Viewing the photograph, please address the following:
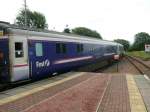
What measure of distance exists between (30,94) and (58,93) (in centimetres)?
107

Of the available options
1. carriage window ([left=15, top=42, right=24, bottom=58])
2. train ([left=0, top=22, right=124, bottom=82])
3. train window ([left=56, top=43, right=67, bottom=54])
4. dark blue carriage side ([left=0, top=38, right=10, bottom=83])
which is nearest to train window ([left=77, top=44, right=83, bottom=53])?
train ([left=0, top=22, right=124, bottom=82])

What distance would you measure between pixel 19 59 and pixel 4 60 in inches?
28.3

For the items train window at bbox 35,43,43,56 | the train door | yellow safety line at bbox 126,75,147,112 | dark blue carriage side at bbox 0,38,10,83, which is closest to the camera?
yellow safety line at bbox 126,75,147,112

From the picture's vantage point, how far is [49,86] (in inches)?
535

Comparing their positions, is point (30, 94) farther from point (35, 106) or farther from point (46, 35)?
point (46, 35)

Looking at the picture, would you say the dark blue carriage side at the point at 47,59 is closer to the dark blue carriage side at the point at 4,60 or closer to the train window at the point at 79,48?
the dark blue carriage side at the point at 4,60

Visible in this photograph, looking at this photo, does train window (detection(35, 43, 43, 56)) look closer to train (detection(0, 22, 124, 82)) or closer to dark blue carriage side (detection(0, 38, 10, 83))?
train (detection(0, 22, 124, 82))

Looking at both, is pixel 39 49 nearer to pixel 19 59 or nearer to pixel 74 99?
pixel 19 59

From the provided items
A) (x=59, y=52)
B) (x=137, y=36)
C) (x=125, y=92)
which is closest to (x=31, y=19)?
(x=59, y=52)

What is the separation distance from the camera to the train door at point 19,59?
12.5 meters

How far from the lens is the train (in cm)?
1243

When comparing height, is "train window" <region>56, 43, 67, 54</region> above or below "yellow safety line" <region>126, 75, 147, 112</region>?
above

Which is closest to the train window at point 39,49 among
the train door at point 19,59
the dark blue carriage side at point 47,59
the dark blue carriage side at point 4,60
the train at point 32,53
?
the train at point 32,53

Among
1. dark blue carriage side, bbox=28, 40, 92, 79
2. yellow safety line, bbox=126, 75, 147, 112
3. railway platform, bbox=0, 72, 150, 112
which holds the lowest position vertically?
yellow safety line, bbox=126, 75, 147, 112
